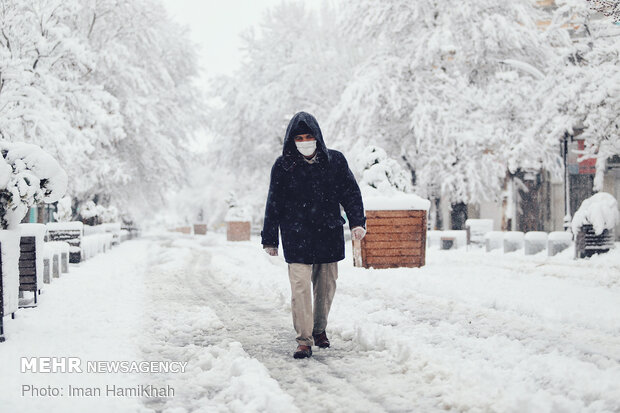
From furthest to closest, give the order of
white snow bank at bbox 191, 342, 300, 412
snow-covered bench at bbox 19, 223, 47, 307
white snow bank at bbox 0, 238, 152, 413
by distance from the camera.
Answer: snow-covered bench at bbox 19, 223, 47, 307, white snow bank at bbox 0, 238, 152, 413, white snow bank at bbox 191, 342, 300, 412

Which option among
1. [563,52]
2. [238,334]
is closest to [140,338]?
[238,334]

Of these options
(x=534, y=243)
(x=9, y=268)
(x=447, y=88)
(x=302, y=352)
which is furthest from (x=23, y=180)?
(x=447, y=88)

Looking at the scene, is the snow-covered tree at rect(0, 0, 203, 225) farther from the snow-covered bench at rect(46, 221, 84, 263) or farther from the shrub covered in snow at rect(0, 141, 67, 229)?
the shrub covered in snow at rect(0, 141, 67, 229)

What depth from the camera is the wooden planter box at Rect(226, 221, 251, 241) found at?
2961 cm

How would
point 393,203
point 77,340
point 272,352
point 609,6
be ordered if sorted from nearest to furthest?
point 272,352
point 77,340
point 609,6
point 393,203

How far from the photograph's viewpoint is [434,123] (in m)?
18.9

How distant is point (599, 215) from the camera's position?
1134 centimetres

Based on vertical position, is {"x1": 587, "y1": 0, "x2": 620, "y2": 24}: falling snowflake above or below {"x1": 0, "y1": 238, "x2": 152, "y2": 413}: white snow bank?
above

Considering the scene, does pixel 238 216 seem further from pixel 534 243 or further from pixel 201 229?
pixel 534 243

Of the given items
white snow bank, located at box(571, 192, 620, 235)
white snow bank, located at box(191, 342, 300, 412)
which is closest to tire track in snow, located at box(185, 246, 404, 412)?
white snow bank, located at box(191, 342, 300, 412)

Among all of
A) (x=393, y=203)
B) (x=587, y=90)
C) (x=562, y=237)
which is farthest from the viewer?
(x=562, y=237)

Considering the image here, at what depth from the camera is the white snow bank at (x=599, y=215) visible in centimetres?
1135

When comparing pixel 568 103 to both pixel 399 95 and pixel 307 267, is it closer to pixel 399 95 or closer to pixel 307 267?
pixel 399 95

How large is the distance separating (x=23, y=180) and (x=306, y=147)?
2.58m
